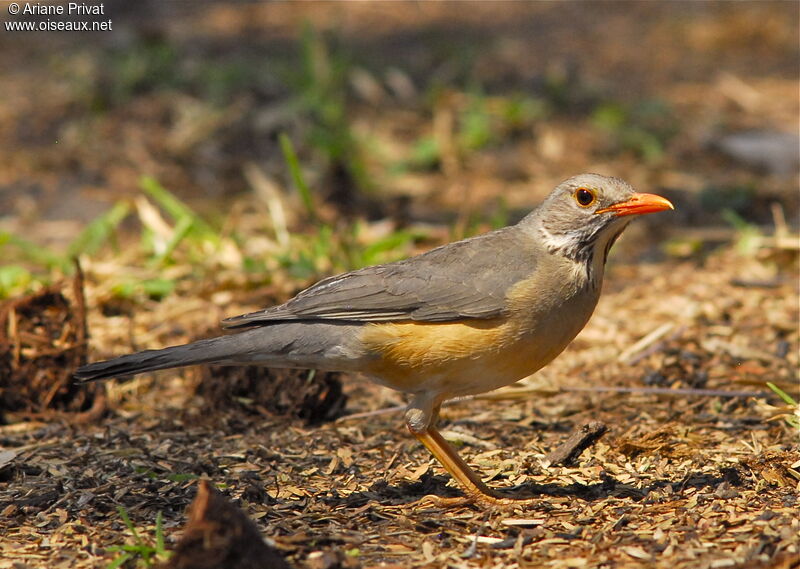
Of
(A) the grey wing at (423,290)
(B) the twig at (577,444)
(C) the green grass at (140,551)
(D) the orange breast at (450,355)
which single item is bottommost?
(B) the twig at (577,444)

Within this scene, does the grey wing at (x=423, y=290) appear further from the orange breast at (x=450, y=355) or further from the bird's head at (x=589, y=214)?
the bird's head at (x=589, y=214)

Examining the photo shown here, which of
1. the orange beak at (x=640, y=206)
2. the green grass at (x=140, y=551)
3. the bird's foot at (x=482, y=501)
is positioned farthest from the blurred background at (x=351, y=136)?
the green grass at (x=140, y=551)

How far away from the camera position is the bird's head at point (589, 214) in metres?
5.55

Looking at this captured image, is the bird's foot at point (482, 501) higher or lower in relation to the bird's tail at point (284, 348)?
lower

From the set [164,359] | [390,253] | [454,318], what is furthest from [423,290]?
[390,253]

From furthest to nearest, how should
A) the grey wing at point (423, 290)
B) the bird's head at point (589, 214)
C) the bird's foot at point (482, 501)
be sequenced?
1. the bird's head at point (589, 214)
2. the grey wing at point (423, 290)
3. the bird's foot at point (482, 501)

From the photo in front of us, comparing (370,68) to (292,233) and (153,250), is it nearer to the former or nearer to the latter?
(292,233)

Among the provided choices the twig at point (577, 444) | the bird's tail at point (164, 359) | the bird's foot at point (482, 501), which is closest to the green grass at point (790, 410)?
the twig at point (577, 444)

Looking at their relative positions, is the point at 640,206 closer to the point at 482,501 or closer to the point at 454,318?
the point at 454,318

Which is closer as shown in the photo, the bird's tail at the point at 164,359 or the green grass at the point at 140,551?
the green grass at the point at 140,551

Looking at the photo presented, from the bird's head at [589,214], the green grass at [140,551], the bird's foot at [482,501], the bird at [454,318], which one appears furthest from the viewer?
the bird's head at [589,214]

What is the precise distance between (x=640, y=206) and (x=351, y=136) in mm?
5311

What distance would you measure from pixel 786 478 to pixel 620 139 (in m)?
6.48

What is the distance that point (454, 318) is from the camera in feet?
17.5
